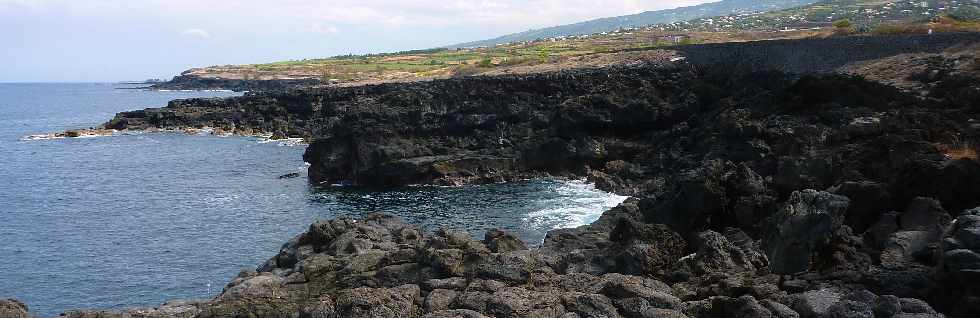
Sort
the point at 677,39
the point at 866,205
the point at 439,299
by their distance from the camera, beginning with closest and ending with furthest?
the point at 439,299 < the point at 866,205 < the point at 677,39

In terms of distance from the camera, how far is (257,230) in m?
46.4

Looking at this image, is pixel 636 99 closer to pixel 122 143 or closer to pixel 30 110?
pixel 122 143

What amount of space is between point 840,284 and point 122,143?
9643cm

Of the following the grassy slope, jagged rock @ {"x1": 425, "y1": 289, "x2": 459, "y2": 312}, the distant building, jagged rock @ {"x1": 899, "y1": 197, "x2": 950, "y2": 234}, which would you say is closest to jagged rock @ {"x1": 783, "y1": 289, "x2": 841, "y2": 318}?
jagged rock @ {"x1": 899, "y1": 197, "x2": 950, "y2": 234}

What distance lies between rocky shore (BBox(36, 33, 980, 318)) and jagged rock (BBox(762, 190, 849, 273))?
0.19 feet

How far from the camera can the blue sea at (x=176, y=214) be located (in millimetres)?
36656

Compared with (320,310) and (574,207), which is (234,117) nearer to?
(574,207)

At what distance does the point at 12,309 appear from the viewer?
22.5 meters

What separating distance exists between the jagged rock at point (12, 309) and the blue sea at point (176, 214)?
9967mm

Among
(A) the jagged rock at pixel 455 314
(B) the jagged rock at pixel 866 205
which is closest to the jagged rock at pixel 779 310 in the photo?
(A) the jagged rock at pixel 455 314

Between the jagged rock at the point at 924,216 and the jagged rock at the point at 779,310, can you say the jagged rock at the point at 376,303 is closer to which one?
the jagged rock at the point at 779,310

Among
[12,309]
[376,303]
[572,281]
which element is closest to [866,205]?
[572,281]

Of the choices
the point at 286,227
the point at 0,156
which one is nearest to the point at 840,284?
the point at 286,227

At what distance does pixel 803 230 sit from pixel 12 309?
2201 centimetres
